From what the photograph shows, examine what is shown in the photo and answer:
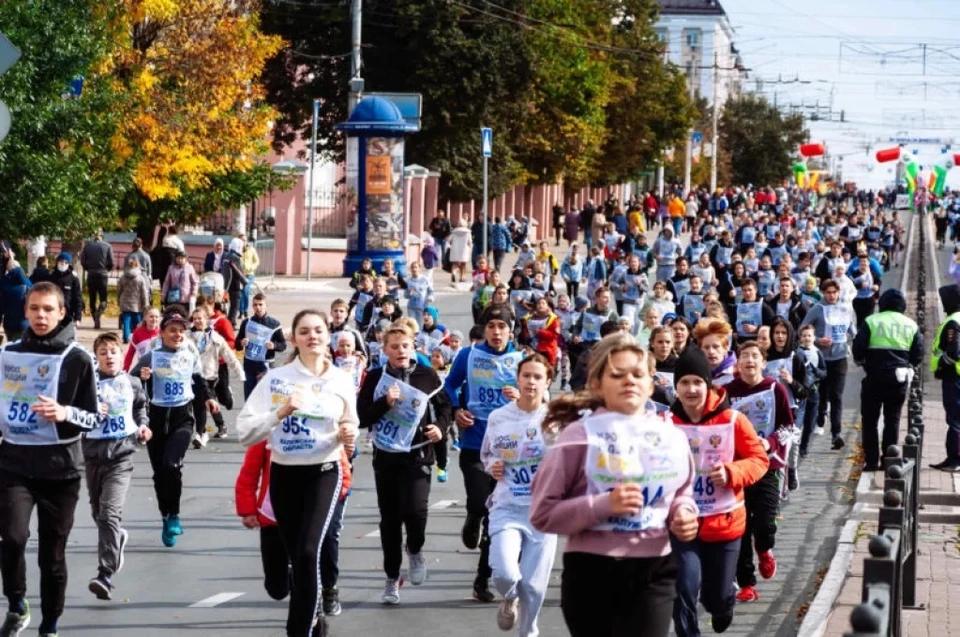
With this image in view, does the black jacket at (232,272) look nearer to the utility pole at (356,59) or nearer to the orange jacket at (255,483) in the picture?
the utility pole at (356,59)

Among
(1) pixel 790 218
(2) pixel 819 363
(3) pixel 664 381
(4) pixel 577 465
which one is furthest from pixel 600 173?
(4) pixel 577 465

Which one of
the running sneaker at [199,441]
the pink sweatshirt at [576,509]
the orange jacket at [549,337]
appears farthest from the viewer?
the orange jacket at [549,337]

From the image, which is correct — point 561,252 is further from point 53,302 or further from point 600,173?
point 53,302

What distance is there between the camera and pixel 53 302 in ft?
29.3

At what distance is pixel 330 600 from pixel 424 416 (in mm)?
1366

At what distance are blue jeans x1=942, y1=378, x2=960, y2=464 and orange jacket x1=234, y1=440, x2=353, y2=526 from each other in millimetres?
8839

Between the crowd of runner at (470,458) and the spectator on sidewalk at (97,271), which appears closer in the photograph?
the crowd of runner at (470,458)

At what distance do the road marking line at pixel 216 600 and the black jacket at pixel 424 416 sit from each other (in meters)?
1.11

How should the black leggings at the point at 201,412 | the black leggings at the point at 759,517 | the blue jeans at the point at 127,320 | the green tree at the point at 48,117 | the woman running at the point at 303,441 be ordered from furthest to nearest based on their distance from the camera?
the blue jeans at the point at 127,320 < the green tree at the point at 48,117 < the black leggings at the point at 201,412 < the black leggings at the point at 759,517 < the woman running at the point at 303,441

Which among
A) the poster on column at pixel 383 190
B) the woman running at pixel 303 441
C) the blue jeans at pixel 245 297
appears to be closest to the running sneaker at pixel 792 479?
the woman running at pixel 303 441

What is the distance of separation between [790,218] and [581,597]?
152ft

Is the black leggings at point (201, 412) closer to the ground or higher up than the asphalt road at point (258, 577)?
higher up

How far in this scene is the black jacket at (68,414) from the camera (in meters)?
8.98

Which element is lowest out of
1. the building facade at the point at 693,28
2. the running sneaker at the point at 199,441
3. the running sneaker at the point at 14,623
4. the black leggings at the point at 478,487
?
the running sneaker at the point at 199,441
